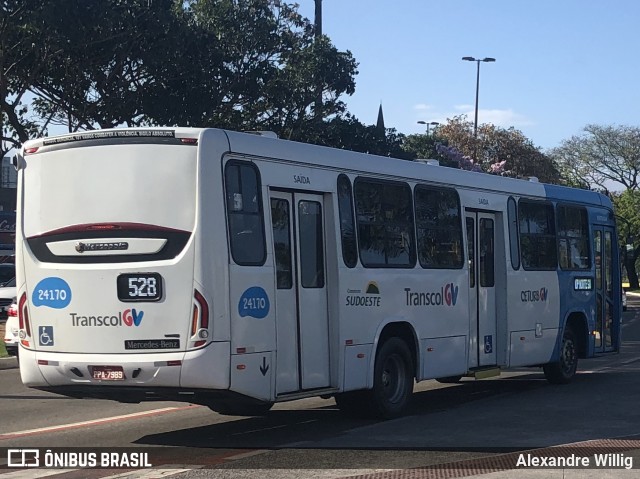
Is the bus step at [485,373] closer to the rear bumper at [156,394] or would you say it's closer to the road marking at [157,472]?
the rear bumper at [156,394]

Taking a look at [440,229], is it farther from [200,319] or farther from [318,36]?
[318,36]

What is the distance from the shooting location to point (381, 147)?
1471 inches

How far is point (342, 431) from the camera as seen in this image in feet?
38.6

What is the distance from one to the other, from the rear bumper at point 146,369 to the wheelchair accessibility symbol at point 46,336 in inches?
4.1

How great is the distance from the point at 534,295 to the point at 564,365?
1.65 metres

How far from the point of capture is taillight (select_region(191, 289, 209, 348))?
988 cm

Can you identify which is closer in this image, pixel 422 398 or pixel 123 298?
pixel 123 298

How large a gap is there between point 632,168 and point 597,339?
233 ft

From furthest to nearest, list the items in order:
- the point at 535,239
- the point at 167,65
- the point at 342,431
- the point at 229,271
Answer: the point at 167,65, the point at 535,239, the point at 342,431, the point at 229,271

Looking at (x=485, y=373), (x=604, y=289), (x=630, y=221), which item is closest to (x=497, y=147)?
(x=630, y=221)

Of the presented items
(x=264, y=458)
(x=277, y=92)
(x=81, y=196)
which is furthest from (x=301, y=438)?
(x=277, y=92)

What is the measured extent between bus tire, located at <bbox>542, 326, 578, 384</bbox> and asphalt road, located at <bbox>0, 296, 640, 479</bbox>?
27.5 inches

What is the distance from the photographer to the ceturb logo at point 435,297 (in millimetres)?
13219

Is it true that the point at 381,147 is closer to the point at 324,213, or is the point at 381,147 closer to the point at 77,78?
the point at 77,78
